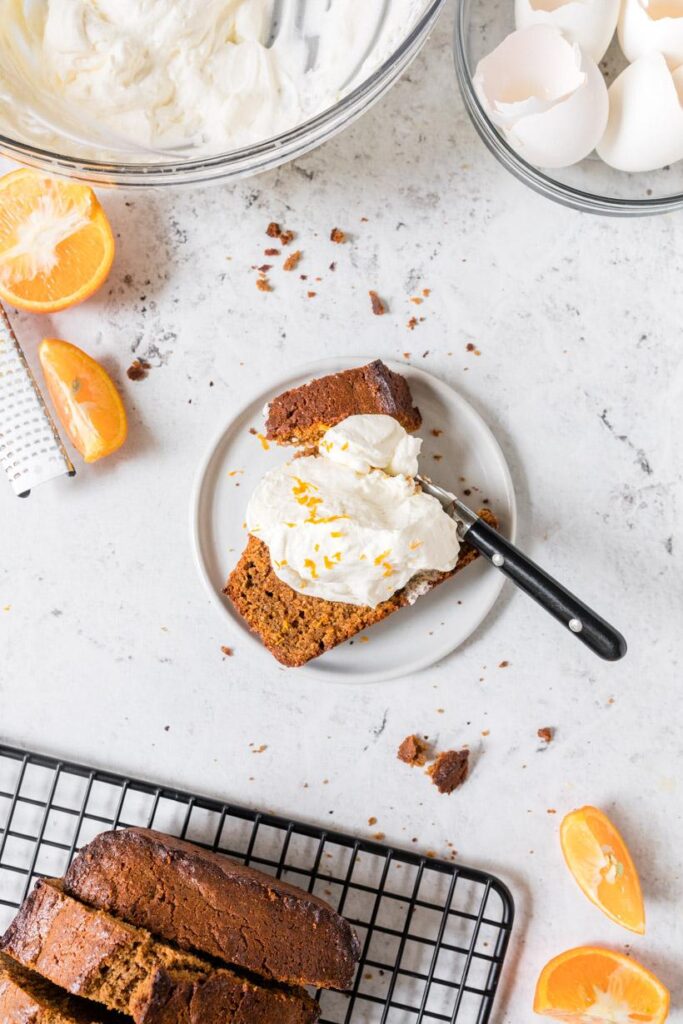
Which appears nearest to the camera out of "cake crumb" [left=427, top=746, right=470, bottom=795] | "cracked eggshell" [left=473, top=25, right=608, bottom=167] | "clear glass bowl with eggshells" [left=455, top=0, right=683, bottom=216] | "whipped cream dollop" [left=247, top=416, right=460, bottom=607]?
"cracked eggshell" [left=473, top=25, right=608, bottom=167]

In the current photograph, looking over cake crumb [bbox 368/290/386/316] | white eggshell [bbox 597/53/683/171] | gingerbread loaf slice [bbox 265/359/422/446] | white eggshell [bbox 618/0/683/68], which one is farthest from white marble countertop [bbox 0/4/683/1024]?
white eggshell [bbox 618/0/683/68]

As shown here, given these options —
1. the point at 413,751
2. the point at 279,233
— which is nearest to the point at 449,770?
the point at 413,751

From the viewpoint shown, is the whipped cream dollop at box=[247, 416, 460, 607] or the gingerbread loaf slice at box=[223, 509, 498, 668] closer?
the whipped cream dollop at box=[247, 416, 460, 607]

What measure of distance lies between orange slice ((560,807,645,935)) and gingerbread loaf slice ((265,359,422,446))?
0.93 m

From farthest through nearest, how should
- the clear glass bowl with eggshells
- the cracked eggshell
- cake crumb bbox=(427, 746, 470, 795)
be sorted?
cake crumb bbox=(427, 746, 470, 795) < the clear glass bowl with eggshells < the cracked eggshell

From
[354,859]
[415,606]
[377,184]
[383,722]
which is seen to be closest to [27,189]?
[377,184]

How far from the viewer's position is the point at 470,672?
7.04 ft

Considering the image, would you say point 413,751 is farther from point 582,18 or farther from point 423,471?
point 582,18

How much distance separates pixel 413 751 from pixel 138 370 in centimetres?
104

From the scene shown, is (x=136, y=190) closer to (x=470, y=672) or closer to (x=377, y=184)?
(x=377, y=184)

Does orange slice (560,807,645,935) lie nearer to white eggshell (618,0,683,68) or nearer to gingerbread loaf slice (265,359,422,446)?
gingerbread loaf slice (265,359,422,446)

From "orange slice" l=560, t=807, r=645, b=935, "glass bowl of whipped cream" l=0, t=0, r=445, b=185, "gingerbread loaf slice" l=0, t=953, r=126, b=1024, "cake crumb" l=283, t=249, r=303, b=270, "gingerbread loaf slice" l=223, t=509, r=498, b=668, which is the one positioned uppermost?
"glass bowl of whipped cream" l=0, t=0, r=445, b=185

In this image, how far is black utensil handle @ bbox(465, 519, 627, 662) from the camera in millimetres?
1907

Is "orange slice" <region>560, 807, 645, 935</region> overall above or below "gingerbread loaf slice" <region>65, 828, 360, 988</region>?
above
